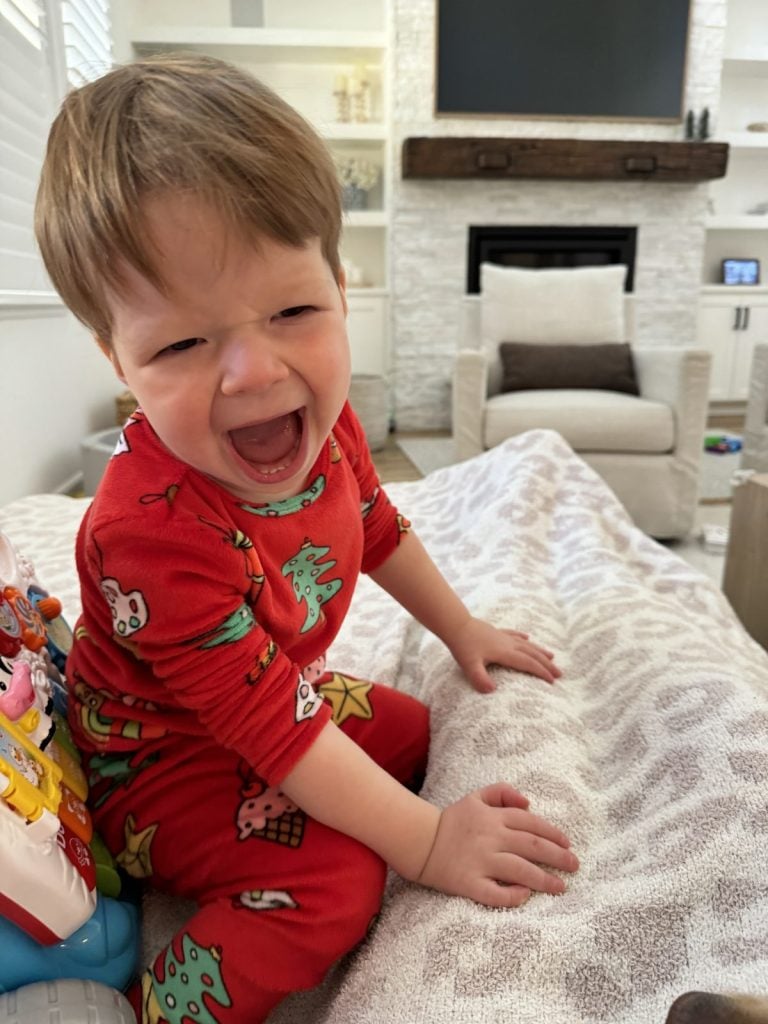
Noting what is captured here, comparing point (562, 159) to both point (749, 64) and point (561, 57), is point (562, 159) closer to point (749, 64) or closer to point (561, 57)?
point (561, 57)

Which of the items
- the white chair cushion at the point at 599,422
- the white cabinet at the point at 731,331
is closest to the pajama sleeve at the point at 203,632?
the white chair cushion at the point at 599,422

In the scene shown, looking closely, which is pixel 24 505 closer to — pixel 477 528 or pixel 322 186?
pixel 477 528

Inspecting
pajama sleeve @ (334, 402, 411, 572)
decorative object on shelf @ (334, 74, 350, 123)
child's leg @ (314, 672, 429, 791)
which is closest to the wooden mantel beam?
decorative object on shelf @ (334, 74, 350, 123)

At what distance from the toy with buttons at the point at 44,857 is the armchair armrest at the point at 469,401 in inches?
73.1

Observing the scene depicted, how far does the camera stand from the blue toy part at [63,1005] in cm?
52

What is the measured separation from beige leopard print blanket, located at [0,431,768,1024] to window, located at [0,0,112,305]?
4.36 feet

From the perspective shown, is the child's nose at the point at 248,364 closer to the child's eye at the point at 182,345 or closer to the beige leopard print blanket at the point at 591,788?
the child's eye at the point at 182,345

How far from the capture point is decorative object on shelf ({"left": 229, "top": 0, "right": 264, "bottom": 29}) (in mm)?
4035

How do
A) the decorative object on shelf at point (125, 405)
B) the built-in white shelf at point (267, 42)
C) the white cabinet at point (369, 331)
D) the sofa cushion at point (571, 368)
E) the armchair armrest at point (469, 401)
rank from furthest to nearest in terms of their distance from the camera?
1. the white cabinet at point (369, 331)
2. the built-in white shelf at point (267, 42)
3. the decorative object on shelf at point (125, 405)
4. the sofa cushion at point (571, 368)
5. the armchair armrest at point (469, 401)

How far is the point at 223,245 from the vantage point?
0.50m

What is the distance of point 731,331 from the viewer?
458 centimetres

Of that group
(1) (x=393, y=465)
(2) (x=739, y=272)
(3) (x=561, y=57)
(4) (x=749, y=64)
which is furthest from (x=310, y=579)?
(4) (x=749, y=64)

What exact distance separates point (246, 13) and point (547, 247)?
194 cm

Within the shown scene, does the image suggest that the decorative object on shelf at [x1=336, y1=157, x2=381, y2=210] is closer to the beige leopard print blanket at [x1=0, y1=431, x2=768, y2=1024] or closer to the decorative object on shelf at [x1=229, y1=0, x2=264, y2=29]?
the decorative object on shelf at [x1=229, y1=0, x2=264, y2=29]
